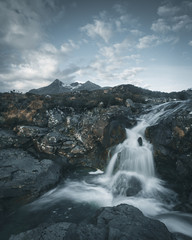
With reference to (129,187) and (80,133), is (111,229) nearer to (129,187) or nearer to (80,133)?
(129,187)

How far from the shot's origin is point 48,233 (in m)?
4.10

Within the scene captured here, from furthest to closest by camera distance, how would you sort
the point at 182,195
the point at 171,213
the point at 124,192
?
1. the point at 124,192
2. the point at 182,195
3. the point at 171,213

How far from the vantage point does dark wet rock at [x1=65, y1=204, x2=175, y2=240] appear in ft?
11.6

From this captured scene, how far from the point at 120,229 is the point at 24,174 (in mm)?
6603

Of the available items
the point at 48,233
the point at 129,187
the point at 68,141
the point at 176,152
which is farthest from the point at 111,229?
the point at 68,141

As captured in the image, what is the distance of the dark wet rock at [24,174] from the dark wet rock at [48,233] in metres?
3.17

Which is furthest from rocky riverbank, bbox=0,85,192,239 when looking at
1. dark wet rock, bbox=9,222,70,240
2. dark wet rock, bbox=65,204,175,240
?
dark wet rock, bbox=65,204,175,240

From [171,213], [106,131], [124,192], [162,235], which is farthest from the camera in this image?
[106,131]

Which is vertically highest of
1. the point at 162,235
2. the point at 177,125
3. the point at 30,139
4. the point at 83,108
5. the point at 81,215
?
the point at 83,108

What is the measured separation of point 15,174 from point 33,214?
2.75m

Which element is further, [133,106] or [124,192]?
[133,106]

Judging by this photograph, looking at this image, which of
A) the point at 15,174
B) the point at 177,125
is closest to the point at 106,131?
the point at 177,125

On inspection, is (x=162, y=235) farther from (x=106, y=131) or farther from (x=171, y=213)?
(x=106, y=131)

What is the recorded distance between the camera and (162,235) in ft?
12.3
